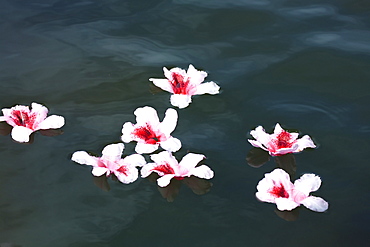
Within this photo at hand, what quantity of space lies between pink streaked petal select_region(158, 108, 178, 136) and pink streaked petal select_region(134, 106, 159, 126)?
0.08ft

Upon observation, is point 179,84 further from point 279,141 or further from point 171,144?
point 279,141

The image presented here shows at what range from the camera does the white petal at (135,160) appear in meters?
1.66

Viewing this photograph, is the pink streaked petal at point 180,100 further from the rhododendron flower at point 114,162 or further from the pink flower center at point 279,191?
the pink flower center at point 279,191

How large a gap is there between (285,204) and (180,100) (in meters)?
0.57

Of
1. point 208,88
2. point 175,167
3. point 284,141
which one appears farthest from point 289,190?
point 208,88

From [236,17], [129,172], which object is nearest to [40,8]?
[236,17]

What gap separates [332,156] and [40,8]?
4.54ft

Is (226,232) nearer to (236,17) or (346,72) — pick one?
(346,72)

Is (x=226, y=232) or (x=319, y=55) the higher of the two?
(x=319, y=55)

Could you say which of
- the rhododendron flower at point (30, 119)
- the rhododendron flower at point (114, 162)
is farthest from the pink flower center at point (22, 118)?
the rhododendron flower at point (114, 162)

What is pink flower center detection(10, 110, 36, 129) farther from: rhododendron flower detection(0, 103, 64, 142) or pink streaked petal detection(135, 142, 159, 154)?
pink streaked petal detection(135, 142, 159, 154)

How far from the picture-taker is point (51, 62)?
213 centimetres

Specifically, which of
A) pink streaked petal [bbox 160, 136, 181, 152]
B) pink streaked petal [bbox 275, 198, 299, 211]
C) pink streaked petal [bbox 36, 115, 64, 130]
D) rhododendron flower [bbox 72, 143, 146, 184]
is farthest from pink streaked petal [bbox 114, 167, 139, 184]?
pink streaked petal [bbox 275, 198, 299, 211]

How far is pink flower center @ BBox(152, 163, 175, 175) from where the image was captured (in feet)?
5.37
